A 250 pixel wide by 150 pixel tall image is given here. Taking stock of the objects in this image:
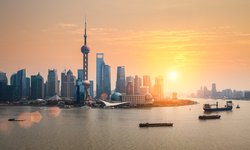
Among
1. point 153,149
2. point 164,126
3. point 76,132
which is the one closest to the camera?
point 153,149

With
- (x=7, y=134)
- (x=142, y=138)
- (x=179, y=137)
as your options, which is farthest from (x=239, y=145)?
(x=7, y=134)

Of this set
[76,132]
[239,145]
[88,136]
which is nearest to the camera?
[239,145]

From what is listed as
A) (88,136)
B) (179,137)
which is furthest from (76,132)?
(179,137)

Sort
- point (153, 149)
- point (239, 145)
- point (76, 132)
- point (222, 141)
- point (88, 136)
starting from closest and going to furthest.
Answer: point (153, 149) < point (239, 145) < point (222, 141) < point (88, 136) < point (76, 132)

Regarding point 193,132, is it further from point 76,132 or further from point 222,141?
point 76,132

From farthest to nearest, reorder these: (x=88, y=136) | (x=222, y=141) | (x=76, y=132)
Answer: (x=76, y=132) → (x=88, y=136) → (x=222, y=141)

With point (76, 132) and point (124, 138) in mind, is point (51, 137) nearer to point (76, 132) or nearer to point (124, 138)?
point (76, 132)

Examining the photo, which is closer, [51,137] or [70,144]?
[70,144]

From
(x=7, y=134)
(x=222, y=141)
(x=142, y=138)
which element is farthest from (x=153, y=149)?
(x=7, y=134)

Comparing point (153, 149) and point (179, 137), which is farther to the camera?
point (179, 137)
